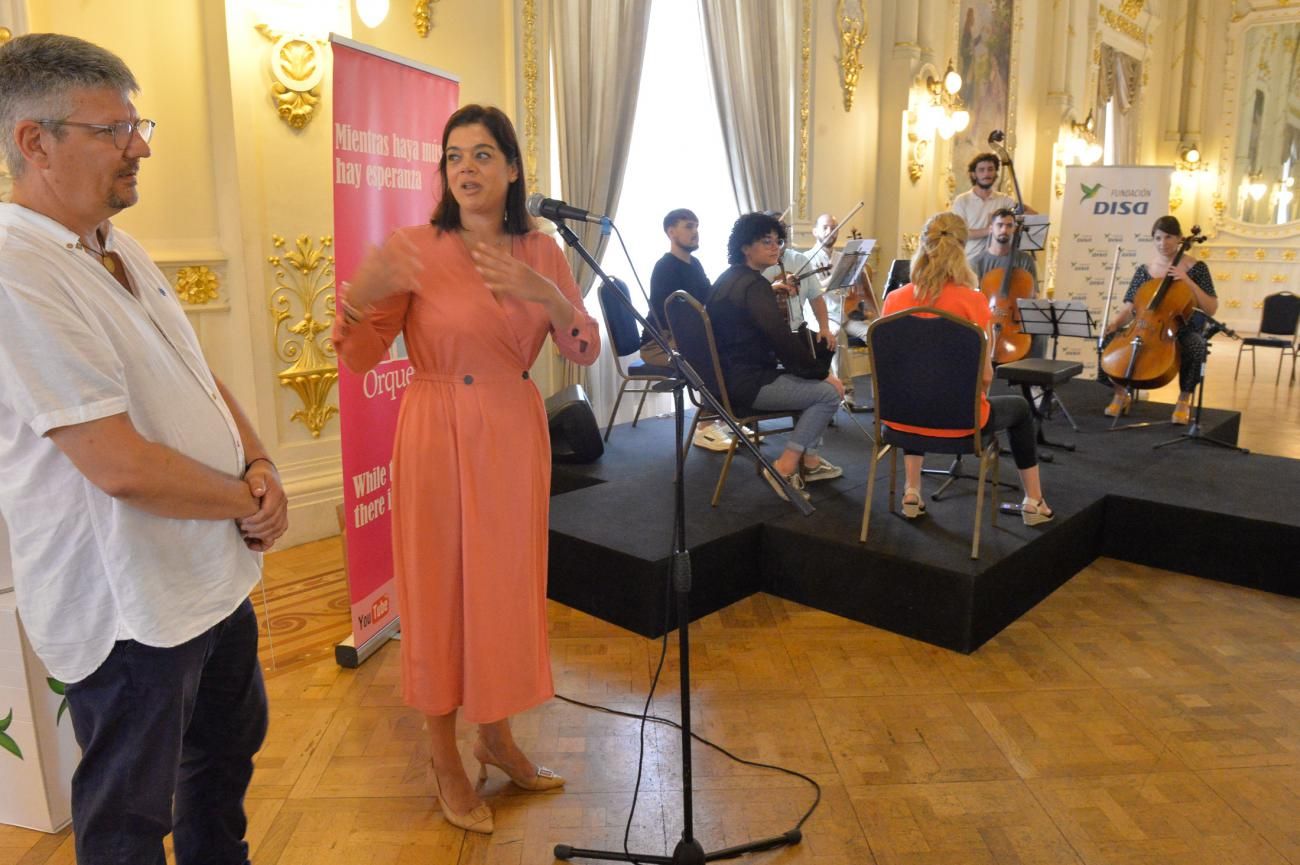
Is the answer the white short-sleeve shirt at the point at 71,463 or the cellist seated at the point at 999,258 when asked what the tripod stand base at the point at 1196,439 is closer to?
the cellist seated at the point at 999,258

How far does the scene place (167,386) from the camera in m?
1.33

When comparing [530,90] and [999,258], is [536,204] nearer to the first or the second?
[530,90]

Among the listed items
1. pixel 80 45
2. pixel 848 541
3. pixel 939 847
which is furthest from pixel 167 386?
pixel 848 541

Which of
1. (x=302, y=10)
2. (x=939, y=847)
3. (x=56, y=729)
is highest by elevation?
(x=302, y=10)

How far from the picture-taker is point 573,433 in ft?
15.6

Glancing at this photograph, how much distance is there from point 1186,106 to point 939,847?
1554cm

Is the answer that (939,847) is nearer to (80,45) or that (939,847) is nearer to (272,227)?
(80,45)

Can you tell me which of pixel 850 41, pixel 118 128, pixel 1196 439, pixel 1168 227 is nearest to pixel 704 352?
pixel 118 128

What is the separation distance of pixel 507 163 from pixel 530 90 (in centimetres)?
354

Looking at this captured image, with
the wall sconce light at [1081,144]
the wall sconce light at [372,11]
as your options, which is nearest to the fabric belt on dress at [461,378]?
the wall sconce light at [372,11]

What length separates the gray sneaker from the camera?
434 cm

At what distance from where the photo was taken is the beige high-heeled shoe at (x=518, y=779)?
2266mm

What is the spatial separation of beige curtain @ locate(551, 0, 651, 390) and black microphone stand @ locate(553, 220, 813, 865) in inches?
143

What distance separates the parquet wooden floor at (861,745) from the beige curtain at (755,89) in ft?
13.7
